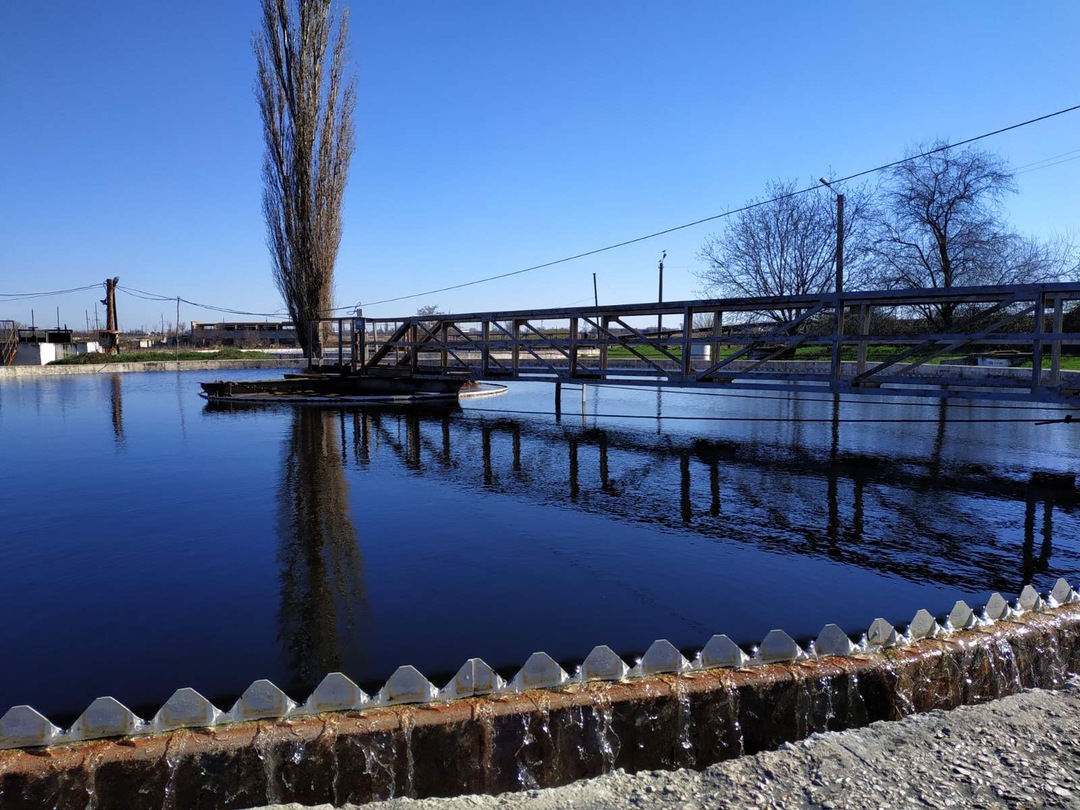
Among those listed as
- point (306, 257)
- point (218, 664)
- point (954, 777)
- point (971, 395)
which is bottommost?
point (954, 777)

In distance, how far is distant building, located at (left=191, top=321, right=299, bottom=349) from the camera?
6232 centimetres

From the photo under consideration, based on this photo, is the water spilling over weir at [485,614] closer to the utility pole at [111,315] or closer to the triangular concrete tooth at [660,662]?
the triangular concrete tooth at [660,662]

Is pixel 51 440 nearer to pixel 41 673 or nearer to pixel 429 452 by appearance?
pixel 429 452

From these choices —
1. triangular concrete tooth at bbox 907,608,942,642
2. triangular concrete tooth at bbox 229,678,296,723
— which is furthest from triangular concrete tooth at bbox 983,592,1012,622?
triangular concrete tooth at bbox 229,678,296,723

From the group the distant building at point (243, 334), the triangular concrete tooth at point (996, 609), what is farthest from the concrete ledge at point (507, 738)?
the distant building at point (243, 334)

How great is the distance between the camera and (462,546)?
5809 mm

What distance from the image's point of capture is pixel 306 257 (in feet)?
86.1

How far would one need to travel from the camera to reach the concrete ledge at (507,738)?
2.83m

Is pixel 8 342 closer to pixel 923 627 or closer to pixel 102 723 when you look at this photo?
pixel 102 723

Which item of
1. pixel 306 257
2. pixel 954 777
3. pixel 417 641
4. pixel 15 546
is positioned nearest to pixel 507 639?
pixel 417 641

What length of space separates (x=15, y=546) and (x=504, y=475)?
5047 mm

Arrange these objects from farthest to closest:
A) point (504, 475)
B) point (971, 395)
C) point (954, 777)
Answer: point (971, 395) < point (504, 475) < point (954, 777)

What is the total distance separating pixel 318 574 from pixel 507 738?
2502mm

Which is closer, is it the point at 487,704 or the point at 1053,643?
the point at 487,704
